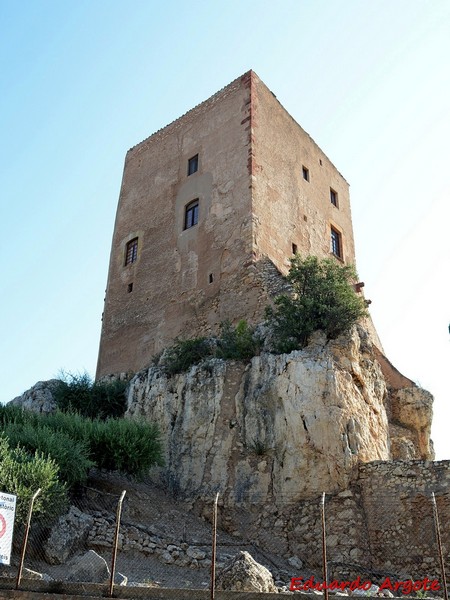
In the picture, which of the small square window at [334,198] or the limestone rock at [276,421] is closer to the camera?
the limestone rock at [276,421]

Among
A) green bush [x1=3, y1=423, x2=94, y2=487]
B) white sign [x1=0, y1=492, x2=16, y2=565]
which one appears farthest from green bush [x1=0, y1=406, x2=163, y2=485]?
white sign [x1=0, y1=492, x2=16, y2=565]

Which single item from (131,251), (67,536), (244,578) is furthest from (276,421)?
(131,251)

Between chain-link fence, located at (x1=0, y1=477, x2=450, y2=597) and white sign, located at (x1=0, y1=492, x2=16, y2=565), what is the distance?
5.94 ft

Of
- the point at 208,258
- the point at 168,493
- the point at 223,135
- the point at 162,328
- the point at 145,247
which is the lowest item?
the point at 168,493

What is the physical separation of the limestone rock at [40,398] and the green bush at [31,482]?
6.29m

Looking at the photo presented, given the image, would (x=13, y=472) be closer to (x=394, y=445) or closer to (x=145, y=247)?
(x=394, y=445)

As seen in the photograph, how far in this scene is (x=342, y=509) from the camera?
13.1 m

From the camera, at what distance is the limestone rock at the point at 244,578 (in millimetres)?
Answer: 8715

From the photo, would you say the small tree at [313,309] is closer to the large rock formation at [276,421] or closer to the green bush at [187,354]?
the large rock formation at [276,421]

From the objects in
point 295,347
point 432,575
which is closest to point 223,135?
point 295,347

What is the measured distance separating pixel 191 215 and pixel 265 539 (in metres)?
11.4

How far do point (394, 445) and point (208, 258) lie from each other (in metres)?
7.76

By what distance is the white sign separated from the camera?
8.92m

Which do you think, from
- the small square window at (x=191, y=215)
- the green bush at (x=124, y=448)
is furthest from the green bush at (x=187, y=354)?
the small square window at (x=191, y=215)
